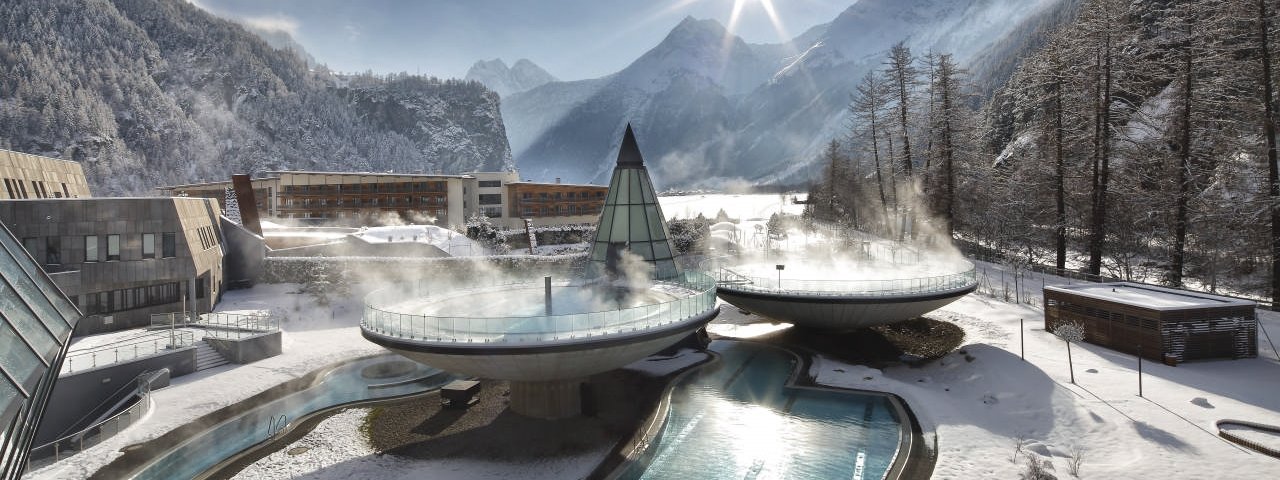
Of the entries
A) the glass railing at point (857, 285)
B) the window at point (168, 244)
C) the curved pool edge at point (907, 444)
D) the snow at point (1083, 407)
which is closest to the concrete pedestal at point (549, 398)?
the curved pool edge at point (907, 444)

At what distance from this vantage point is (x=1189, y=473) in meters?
12.2

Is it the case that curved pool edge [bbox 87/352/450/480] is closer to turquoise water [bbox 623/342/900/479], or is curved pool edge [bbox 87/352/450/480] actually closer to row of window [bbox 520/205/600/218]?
turquoise water [bbox 623/342/900/479]

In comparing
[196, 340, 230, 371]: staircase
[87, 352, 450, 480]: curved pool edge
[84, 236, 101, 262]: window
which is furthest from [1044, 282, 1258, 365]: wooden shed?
[84, 236, 101, 262]: window

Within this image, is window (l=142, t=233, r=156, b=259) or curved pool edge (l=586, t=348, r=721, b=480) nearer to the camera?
curved pool edge (l=586, t=348, r=721, b=480)

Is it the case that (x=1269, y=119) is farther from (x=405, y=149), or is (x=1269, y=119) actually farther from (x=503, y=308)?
(x=405, y=149)

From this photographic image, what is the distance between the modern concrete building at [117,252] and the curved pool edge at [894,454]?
2565 centimetres

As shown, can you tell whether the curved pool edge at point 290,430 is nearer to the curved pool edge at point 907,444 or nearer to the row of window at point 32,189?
the curved pool edge at point 907,444

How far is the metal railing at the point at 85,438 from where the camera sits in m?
15.7

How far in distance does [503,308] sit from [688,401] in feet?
23.0

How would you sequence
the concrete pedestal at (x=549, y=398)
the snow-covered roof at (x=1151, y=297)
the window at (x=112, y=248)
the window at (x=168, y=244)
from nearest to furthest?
the concrete pedestal at (x=549, y=398), the snow-covered roof at (x=1151, y=297), the window at (x=112, y=248), the window at (x=168, y=244)

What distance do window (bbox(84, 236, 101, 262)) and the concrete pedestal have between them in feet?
73.7

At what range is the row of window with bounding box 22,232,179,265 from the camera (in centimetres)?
2516

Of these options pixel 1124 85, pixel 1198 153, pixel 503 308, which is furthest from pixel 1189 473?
pixel 1124 85

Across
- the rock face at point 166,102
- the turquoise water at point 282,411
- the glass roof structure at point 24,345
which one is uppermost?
the rock face at point 166,102
